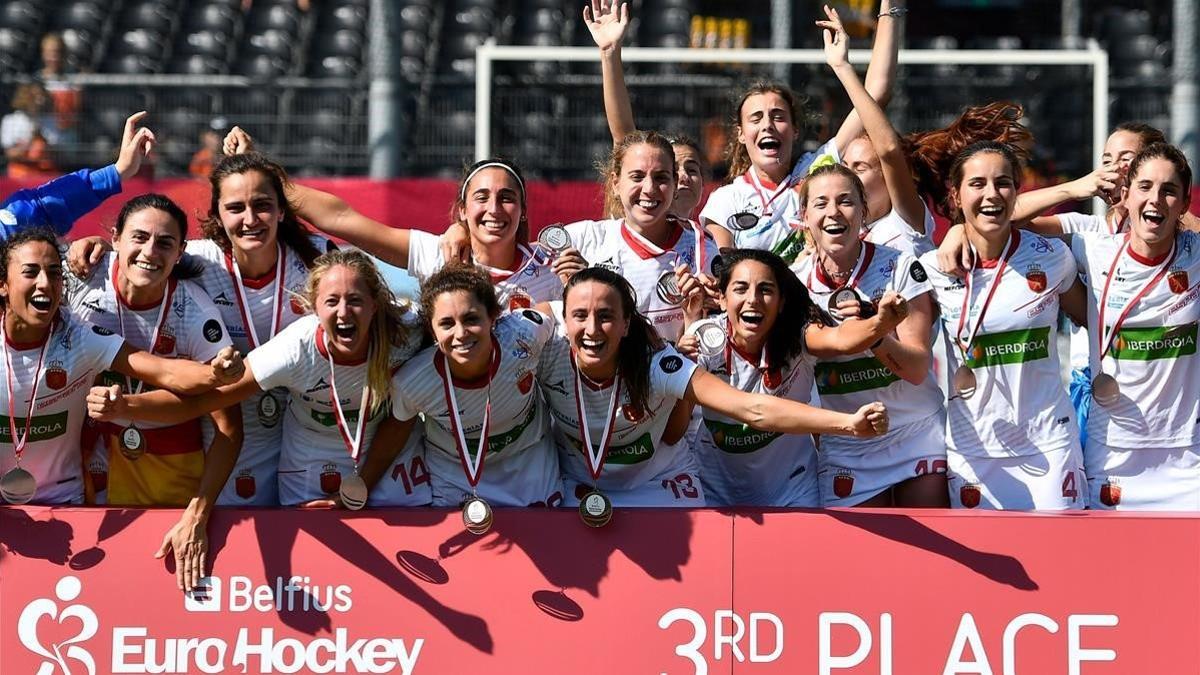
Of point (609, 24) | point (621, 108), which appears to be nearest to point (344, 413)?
point (621, 108)

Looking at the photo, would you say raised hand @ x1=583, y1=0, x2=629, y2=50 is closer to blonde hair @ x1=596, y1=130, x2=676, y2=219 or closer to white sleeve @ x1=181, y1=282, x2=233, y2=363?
blonde hair @ x1=596, y1=130, x2=676, y2=219

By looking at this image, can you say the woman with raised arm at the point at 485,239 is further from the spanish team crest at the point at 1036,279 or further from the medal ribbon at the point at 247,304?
the spanish team crest at the point at 1036,279

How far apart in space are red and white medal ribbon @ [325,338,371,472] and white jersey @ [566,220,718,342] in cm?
114

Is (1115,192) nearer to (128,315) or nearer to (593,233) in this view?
(593,233)

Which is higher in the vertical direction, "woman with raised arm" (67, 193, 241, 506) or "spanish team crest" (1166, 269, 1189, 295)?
"spanish team crest" (1166, 269, 1189, 295)

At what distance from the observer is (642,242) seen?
609 centimetres

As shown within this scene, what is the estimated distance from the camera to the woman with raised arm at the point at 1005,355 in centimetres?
569

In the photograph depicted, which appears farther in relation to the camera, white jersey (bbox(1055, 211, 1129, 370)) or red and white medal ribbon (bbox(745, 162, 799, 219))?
red and white medal ribbon (bbox(745, 162, 799, 219))

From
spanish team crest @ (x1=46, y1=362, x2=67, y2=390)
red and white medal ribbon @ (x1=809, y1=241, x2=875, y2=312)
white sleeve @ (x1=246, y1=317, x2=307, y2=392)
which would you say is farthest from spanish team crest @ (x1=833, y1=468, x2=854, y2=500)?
spanish team crest @ (x1=46, y1=362, x2=67, y2=390)

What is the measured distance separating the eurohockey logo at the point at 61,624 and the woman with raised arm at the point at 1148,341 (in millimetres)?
3736

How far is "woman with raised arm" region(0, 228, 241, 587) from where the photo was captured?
5.36 meters

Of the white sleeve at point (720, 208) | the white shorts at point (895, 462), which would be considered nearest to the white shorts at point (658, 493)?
the white shorts at point (895, 462)

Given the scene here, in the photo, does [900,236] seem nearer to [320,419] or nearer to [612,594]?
[612,594]

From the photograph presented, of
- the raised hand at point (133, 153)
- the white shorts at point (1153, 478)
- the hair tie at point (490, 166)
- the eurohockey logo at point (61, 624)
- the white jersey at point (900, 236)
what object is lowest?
the eurohockey logo at point (61, 624)
